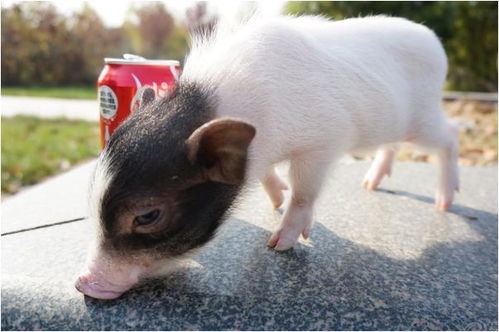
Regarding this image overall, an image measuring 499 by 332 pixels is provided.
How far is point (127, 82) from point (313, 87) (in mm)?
675

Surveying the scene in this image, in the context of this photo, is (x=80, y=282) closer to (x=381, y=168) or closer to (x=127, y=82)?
(x=127, y=82)

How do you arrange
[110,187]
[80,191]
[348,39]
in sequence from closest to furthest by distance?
1. [110,187]
2. [348,39]
3. [80,191]

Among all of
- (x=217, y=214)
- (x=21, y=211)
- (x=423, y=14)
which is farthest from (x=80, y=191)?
Result: (x=423, y=14)

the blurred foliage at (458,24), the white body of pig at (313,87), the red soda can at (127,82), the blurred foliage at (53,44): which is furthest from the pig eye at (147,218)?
the blurred foliage at (53,44)

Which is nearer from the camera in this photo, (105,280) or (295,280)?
(105,280)

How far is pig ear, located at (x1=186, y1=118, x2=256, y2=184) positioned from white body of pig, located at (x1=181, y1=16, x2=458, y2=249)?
0.49 ft

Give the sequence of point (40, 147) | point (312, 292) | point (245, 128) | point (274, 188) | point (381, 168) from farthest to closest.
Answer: point (40, 147) < point (381, 168) < point (274, 188) < point (312, 292) < point (245, 128)

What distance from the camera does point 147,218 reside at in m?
1.41

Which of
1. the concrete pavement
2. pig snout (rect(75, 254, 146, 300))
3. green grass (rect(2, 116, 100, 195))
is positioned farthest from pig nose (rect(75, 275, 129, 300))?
the concrete pavement

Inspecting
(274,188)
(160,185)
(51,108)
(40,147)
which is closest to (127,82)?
(160,185)

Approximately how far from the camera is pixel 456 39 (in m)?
9.07

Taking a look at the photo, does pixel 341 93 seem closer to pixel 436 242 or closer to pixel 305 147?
pixel 305 147

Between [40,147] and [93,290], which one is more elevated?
[93,290]

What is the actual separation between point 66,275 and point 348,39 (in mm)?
1414
